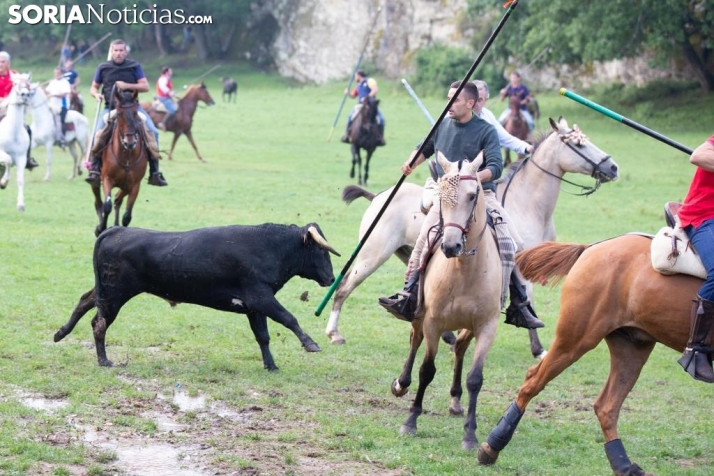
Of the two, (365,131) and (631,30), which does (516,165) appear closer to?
(365,131)

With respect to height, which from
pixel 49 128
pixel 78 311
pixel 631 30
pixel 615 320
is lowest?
pixel 49 128

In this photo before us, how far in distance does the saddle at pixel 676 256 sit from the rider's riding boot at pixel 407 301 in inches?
72.5

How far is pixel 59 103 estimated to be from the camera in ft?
79.7

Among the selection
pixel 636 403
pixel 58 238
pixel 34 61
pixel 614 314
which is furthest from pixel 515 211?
pixel 34 61

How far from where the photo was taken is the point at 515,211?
1064 centimetres

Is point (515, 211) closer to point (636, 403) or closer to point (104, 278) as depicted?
point (636, 403)

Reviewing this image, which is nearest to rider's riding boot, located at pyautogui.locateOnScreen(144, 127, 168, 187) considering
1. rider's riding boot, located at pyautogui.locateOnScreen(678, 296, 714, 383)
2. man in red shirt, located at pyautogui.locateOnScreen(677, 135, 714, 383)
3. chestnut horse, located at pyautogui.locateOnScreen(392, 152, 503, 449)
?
chestnut horse, located at pyautogui.locateOnScreen(392, 152, 503, 449)

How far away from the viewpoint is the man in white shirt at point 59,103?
74.5 ft

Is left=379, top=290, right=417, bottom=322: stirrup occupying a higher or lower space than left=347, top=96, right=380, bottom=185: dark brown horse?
higher

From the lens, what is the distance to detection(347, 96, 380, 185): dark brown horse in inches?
920

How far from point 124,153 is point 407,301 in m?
8.44

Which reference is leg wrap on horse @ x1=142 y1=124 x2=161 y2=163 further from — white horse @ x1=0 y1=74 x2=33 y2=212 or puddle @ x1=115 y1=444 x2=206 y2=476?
puddle @ x1=115 y1=444 x2=206 y2=476

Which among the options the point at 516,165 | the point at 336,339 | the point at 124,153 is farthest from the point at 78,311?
the point at 124,153

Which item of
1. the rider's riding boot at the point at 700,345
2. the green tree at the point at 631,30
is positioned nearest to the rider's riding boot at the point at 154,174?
the rider's riding boot at the point at 700,345
